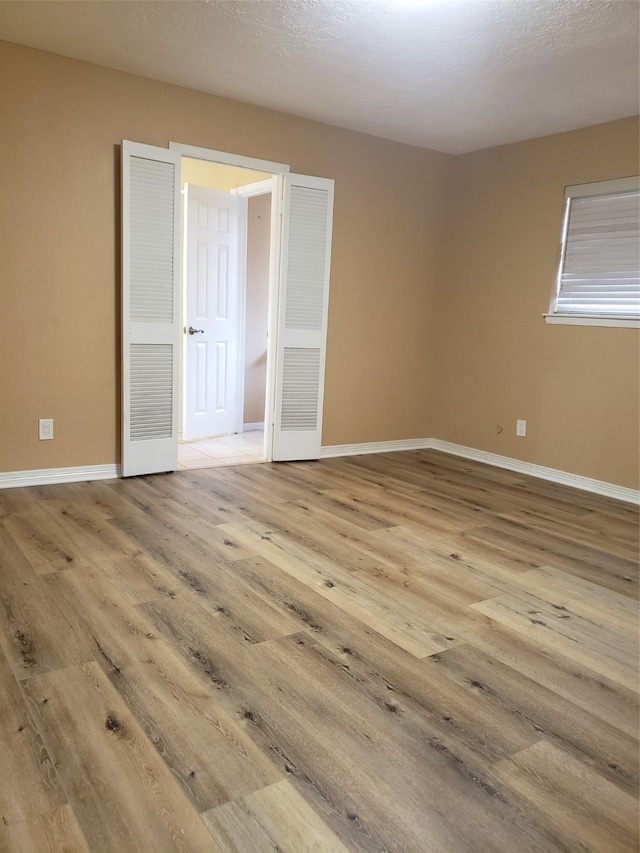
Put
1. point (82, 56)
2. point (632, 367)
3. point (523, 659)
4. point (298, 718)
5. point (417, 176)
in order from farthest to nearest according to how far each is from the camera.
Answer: point (417, 176) < point (632, 367) < point (82, 56) < point (523, 659) < point (298, 718)

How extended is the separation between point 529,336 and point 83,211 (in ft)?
10.6

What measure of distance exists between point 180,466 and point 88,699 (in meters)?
2.82

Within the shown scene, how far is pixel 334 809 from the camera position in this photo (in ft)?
4.99

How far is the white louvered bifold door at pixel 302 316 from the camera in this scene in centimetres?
466

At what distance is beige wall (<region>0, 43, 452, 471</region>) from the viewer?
11.9 ft

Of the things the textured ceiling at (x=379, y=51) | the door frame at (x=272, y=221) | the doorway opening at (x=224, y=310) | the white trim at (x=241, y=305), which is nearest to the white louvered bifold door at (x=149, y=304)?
the door frame at (x=272, y=221)

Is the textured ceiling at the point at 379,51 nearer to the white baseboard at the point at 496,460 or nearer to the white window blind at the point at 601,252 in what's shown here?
the white window blind at the point at 601,252

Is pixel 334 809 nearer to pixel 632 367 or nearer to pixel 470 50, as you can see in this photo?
pixel 470 50

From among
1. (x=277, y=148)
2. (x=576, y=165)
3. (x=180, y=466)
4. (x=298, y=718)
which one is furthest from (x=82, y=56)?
(x=298, y=718)

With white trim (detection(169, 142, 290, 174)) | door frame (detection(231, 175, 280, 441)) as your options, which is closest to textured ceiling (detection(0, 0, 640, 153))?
white trim (detection(169, 142, 290, 174))

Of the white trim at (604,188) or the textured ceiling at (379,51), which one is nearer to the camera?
the textured ceiling at (379,51)

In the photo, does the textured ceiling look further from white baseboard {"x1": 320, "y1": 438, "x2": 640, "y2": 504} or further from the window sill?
white baseboard {"x1": 320, "y1": 438, "x2": 640, "y2": 504}

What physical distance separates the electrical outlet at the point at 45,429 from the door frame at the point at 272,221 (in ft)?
5.15

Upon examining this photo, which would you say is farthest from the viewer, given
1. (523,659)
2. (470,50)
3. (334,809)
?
(470,50)
